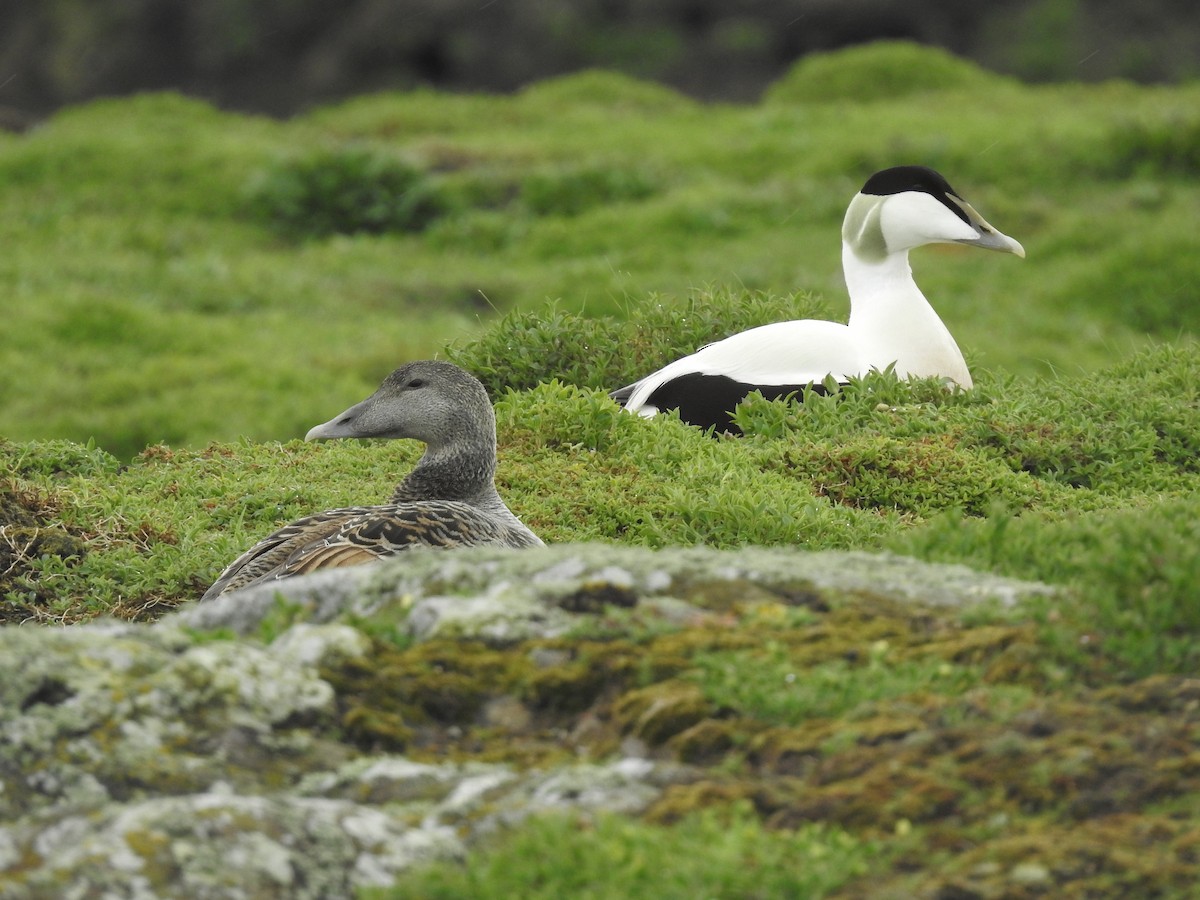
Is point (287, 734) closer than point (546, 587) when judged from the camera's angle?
Yes

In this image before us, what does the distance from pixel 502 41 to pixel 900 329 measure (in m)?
19.2

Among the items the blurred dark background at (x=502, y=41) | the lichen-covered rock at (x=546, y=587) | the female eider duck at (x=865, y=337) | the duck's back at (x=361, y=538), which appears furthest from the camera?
the blurred dark background at (x=502, y=41)

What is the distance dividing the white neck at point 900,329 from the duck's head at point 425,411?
2.52m

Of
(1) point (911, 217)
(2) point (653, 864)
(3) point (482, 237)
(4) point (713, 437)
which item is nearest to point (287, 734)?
(2) point (653, 864)

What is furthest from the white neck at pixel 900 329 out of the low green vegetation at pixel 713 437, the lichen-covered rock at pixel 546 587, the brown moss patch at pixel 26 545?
the lichen-covered rock at pixel 546 587

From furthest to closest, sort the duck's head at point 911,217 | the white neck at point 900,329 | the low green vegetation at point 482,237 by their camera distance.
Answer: the low green vegetation at point 482,237 → the duck's head at point 911,217 → the white neck at point 900,329

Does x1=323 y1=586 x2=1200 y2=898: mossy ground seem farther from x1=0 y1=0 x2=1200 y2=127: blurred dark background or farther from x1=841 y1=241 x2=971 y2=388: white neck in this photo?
x1=0 y1=0 x2=1200 y2=127: blurred dark background

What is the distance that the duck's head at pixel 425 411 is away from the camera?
223 inches

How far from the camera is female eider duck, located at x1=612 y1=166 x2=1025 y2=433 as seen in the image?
7.32 m

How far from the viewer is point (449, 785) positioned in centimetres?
288

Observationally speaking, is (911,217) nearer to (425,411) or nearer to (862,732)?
(425,411)

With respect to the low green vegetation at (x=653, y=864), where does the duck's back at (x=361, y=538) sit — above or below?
below

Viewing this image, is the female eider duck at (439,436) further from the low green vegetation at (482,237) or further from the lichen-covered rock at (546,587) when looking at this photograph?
the low green vegetation at (482,237)

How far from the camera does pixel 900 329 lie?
7656mm
